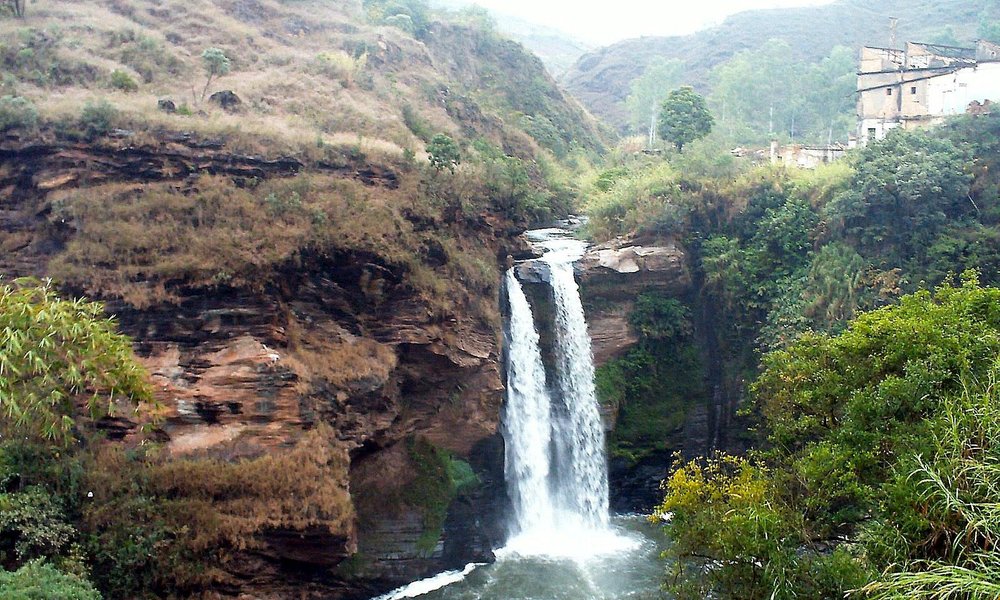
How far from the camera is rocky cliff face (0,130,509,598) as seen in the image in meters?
14.4

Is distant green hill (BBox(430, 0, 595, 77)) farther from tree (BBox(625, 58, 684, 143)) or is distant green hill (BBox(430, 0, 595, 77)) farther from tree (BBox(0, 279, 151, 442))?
tree (BBox(0, 279, 151, 442))

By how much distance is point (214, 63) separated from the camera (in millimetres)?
25797

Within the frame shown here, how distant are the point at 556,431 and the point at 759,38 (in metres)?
64.0

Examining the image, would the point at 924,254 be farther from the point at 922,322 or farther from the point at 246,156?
the point at 246,156

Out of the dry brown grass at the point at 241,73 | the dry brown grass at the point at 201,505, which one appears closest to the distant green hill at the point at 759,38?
the dry brown grass at the point at 241,73

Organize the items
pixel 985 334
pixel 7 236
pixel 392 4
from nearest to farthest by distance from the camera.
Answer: pixel 985 334, pixel 7 236, pixel 392 4

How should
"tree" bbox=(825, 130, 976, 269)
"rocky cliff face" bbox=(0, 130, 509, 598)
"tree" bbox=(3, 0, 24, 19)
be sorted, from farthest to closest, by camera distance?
"tree" bbox=(3, 0, 24, 19), "tree" bbox=(825, 130, 976, 269), "rocky cliff face" bbox=(0, 130, 509, 598)

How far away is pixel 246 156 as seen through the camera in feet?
61.1

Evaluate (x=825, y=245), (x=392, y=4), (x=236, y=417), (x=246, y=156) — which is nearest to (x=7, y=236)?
(x=246, y=156)

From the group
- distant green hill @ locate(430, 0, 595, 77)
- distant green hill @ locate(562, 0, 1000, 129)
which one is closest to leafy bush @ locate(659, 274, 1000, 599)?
distant green hill @ locate(562, 0, 1000, 129)

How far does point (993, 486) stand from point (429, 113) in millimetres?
28116

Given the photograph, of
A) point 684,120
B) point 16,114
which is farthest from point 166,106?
point 684,120

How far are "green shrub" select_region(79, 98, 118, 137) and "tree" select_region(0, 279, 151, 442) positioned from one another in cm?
603

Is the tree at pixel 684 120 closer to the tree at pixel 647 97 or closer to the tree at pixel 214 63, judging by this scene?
the tree at pixel 214 63
